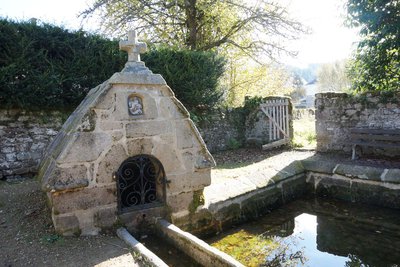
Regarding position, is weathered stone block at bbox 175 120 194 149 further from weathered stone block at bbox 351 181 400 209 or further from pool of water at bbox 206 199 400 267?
weathered stone block at bbox 351 181 400 209

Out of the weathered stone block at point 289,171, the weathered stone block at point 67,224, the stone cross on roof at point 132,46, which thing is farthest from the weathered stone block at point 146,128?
the weathered stone block at point 289,171

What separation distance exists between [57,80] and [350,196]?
284 inches

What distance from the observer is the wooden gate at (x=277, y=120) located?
10.7m

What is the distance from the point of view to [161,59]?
9102mm

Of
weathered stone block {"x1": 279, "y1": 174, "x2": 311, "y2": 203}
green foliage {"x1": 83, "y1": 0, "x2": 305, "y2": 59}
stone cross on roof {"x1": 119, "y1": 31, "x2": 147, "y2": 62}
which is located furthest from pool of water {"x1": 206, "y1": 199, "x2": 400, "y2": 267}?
green foliage {"x1": 83, "y1": 0, "x2": 305, "y2": 59}

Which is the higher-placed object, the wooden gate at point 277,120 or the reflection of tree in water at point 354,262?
the wooden gate at point 277,120

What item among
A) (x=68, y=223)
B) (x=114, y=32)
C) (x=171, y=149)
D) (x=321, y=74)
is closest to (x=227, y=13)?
(x=114, y=32)

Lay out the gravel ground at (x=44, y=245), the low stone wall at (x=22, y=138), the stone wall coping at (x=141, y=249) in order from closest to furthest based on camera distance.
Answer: the stone wall coping at (x=141, y=249), the gravel ground at (x=44, y=245), the low stone wall at (x=22, y=138)

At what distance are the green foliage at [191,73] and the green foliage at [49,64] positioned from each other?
4.22 feet

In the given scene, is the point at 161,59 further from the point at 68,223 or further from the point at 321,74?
the point at 321,74

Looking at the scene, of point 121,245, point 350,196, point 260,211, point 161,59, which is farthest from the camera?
point 161,59

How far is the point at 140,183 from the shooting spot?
4.14m

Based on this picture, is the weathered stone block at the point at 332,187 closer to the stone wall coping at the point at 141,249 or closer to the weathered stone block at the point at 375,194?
the weathered stone block at the point at 375,194

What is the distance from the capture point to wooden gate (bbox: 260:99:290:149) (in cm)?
1072
